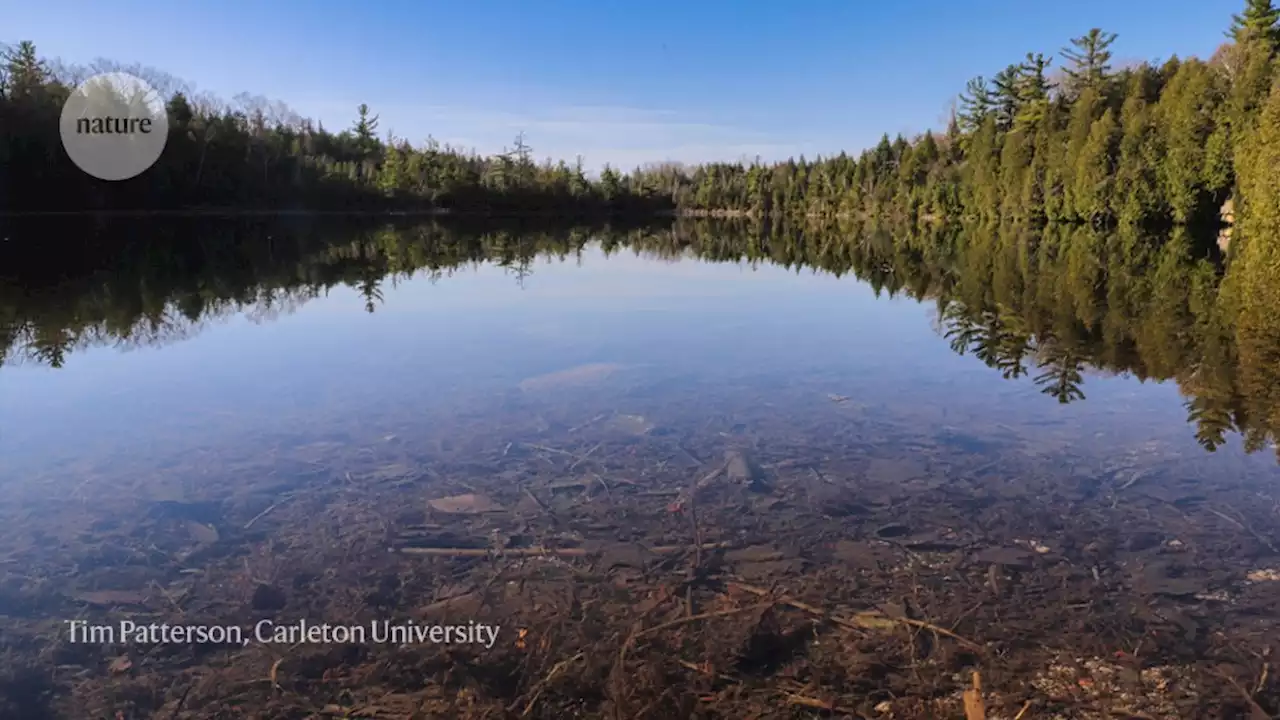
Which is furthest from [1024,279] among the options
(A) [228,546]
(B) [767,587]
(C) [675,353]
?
(A) [228,546]

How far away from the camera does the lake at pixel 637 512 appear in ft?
11.2

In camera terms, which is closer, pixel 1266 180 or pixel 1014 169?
pixel 1266 180

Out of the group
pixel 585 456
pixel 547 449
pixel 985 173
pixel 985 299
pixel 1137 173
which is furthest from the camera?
pixel 985 173

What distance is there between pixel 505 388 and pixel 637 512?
386 cm

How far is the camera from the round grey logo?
45.8 metres

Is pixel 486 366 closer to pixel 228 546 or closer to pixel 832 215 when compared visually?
pixel 228 546

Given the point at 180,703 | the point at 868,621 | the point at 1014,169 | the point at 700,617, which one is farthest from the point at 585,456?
the point at 1014,169

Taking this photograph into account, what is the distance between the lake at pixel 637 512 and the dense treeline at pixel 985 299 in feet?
0.54

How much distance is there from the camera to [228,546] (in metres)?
4.62

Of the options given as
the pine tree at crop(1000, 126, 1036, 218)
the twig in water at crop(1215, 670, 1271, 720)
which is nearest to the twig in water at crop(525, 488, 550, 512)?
the twig in water at crop(1215, 670, 1271, 720)

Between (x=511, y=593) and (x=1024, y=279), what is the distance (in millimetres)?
18598

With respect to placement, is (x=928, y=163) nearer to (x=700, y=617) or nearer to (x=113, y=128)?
(x=113, y=128)

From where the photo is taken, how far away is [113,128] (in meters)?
48.7

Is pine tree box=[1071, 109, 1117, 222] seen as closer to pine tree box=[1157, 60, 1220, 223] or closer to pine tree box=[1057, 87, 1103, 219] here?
pine tree box=[1057, 87, 1103, 219]
